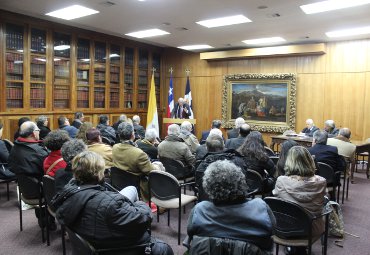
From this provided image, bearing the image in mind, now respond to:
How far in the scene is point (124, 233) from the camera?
1961 millimetres

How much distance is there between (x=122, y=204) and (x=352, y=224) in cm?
331

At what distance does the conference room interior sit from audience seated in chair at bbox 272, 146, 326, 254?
0.96 m

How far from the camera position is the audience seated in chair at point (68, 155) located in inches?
112

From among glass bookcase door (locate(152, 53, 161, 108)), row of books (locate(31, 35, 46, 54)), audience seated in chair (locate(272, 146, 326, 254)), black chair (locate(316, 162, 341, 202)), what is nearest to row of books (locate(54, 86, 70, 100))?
A: row of books (locate(31, 35, 46, 54))

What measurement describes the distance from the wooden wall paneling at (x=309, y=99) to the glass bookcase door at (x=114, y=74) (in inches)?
205

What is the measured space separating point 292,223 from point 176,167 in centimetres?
207

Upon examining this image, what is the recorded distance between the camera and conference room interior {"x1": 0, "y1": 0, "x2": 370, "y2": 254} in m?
4.99

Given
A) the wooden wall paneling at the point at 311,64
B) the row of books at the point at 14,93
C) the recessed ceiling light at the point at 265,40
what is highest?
the recessed ceiling light at the point at 265,40

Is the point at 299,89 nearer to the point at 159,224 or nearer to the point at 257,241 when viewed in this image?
the point at 159,224

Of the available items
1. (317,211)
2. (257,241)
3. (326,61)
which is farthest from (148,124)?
(257,241)

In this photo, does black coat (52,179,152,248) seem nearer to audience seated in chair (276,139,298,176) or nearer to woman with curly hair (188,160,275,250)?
woman with curly hair (188,160,275,250)

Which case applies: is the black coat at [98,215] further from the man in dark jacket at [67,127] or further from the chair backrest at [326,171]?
the man in dark jacket at [67,127]

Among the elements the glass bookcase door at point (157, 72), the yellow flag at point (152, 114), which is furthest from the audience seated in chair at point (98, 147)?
the glass bookcase door at point (157, 72)

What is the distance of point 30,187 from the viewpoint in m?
3.36
